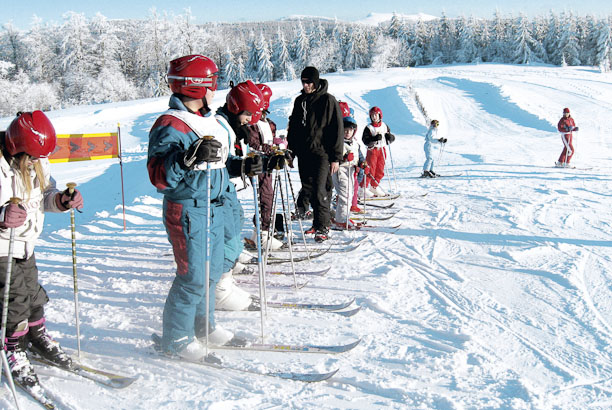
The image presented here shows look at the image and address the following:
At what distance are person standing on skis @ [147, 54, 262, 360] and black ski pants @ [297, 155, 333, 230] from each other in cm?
241

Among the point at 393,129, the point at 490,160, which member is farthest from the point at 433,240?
the point at 393,129

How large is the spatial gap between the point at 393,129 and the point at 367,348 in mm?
17938

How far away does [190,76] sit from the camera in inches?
106

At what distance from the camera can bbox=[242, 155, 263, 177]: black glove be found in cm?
288

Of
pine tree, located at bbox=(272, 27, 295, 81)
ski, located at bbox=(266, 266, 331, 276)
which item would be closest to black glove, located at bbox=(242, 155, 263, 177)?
ski, located at bbox=(266, 266, 331, 276)

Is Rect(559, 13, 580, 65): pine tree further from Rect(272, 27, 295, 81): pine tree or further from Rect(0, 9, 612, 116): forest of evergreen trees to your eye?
Rect(272, 27, 295, 81): pine tree

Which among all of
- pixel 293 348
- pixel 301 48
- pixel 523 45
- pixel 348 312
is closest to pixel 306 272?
pixel 348 312

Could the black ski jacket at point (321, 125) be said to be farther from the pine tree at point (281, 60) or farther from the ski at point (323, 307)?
the pine tree at point (281, 60)

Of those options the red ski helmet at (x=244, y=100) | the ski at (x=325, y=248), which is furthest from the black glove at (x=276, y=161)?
the ski at (x=325, y=248)

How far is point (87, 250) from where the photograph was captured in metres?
5.57

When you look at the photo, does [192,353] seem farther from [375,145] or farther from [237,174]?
[375,145]

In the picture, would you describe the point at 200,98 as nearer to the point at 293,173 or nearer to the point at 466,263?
the point at 466,263

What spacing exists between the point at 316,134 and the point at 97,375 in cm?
348

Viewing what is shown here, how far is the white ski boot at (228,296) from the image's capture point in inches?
141
